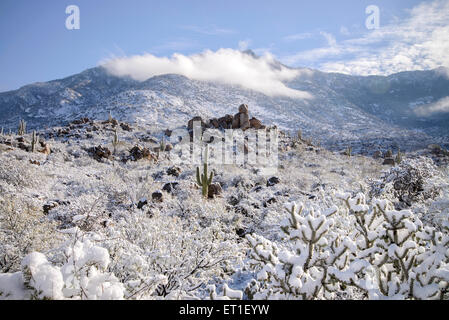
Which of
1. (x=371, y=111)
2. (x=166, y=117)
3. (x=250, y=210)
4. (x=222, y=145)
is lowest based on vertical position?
(x=250, y=210)

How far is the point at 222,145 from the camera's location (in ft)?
74.1

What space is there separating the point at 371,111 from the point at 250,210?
133m

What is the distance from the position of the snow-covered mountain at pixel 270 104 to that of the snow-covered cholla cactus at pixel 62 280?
30.3 metres

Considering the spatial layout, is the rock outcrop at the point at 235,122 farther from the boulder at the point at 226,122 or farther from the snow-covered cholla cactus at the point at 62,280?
the snow-covered cholla cactus at the point at 62,280

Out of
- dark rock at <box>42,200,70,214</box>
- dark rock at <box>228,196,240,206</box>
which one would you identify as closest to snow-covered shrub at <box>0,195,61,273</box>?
dark rock at <box>42,200,70,214</box>

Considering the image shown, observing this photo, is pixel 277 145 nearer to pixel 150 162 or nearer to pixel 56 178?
pixel 150 162

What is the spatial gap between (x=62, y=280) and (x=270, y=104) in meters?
78.8

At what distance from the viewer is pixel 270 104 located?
77062mm

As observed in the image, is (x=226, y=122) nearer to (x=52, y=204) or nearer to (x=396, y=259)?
(x=52, y=204)

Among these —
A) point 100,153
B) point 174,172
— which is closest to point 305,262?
point 174,172

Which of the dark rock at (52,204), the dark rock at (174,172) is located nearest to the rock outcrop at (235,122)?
the dark rock at (174,172)

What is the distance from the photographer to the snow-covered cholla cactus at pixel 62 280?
1.39 m
